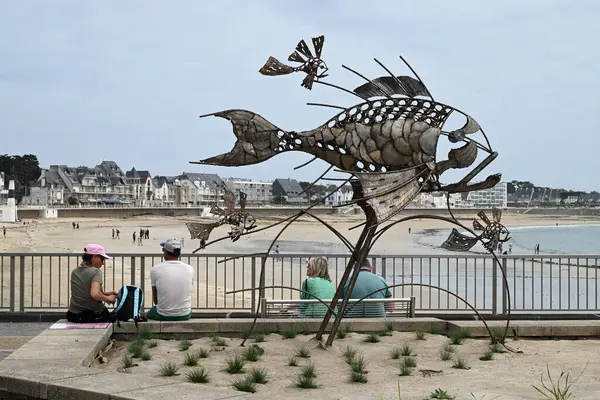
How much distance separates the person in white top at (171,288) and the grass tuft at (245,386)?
116 inches

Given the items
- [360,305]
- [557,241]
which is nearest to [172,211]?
[557,241]

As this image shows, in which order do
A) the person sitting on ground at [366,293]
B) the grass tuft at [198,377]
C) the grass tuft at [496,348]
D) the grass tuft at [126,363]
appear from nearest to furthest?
the grass tuft at [198,377] < the grass tuft at [126,363] < the grass tuft at [496,348] < the person sitting on ground at [366,293]

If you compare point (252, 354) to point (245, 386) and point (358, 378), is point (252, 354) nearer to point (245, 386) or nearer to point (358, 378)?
point (358, 378)

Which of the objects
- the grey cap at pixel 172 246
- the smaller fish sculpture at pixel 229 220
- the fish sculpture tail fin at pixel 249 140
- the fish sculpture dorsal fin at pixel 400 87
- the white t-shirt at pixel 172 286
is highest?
the fish sculpture dorsal fin at pixel 400 87

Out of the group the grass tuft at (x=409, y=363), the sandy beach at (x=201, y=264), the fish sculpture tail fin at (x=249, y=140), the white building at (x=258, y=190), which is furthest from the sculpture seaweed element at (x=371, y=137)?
the white building at (x=258, y=190)

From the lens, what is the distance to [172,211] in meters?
125

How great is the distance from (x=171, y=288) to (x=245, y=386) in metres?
3.37

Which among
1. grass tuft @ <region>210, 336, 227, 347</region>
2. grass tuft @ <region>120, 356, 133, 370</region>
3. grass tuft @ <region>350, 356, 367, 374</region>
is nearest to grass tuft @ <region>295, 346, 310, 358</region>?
grass tuft @ <region>350, 356, 367, 374</region>

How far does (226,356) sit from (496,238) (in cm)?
388

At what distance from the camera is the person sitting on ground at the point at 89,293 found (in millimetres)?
8969

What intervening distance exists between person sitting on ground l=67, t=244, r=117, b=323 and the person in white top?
1.77 feet

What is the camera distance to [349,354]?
8.02 meters

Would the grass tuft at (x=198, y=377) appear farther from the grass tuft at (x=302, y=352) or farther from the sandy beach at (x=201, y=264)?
A: the sandy beach at (x=201, y=264)

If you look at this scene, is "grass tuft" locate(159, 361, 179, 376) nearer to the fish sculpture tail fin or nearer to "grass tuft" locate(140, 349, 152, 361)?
"grass tuft" locate(140, 349, 152, 361)
